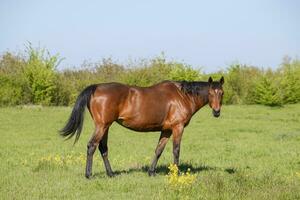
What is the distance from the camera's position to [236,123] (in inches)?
994

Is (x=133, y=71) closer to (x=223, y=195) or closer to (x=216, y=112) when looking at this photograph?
(x=216, y=112)

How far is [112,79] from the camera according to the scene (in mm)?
38062

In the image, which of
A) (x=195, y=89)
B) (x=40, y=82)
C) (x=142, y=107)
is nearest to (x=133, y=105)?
(x=142, y=107)

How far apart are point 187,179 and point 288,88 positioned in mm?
32339

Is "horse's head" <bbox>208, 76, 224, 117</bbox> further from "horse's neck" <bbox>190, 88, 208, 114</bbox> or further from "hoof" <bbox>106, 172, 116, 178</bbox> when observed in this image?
"hoof" <bbox>106, 172, 116, 178</bbox>

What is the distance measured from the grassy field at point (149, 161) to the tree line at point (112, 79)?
687 cm

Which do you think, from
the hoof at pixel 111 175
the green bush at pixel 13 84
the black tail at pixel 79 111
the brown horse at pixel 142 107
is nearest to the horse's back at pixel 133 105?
the brown horse at pixel 142 107

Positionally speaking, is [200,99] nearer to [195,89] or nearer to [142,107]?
[195,89]

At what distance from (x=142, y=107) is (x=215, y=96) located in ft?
5.21

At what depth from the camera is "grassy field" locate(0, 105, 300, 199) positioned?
8.01m

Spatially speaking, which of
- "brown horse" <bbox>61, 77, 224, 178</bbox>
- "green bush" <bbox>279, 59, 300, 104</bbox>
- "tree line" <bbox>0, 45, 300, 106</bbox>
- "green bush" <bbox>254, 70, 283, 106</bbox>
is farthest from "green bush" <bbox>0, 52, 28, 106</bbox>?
"brown horse" <bbox>61, 77, 224, 178</bbox>

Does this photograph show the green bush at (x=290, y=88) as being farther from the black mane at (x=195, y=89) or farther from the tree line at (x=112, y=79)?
the black mane at (x=195, y=89)

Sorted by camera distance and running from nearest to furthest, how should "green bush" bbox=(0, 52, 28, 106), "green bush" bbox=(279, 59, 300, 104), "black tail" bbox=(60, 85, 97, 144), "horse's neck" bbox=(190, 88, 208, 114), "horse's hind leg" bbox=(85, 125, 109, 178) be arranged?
"horse's hind leg" bbox=(85, 125, 109, 178) → "black tail" bbox=(60, 85, 97, 144) → "horse's neck" bbox=(190, 88, 208, 114) → "green bush" bbox=(0, 52, 28, 106) → "green bush" bbox=(279, 59, 300, 104)

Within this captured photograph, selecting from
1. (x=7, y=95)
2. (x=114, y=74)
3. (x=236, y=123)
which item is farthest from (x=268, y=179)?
(x=114, y=74)
